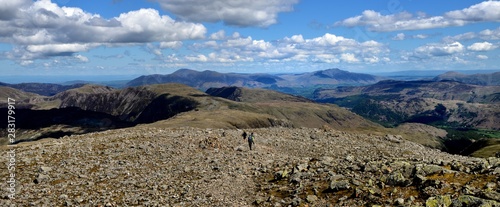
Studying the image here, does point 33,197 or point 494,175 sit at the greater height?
point 494,175

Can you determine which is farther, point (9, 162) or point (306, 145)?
point (306, 145)

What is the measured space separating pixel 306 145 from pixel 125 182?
82.3 ft

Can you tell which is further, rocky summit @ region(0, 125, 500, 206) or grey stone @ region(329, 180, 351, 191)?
grey stone @ region(329, 180, 351, 191)

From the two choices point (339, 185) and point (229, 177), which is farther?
point (229, 177)

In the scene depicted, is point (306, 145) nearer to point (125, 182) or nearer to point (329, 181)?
point (329, 181)

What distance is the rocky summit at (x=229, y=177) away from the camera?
2469 cm

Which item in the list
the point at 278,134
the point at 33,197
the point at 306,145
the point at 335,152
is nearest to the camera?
the point at 33,197

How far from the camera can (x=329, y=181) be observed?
28344mm

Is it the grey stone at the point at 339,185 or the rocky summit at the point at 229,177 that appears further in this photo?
the grey stone at the point at 339,185

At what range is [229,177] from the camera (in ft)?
106

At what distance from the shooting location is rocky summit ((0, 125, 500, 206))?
24.7 m

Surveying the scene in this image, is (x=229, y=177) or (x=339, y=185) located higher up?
(x=339, y=185)

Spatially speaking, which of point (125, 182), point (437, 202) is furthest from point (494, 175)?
point (125, 182)

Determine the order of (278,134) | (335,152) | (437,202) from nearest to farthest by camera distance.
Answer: (437,202)
(335,152)
(278,134)
